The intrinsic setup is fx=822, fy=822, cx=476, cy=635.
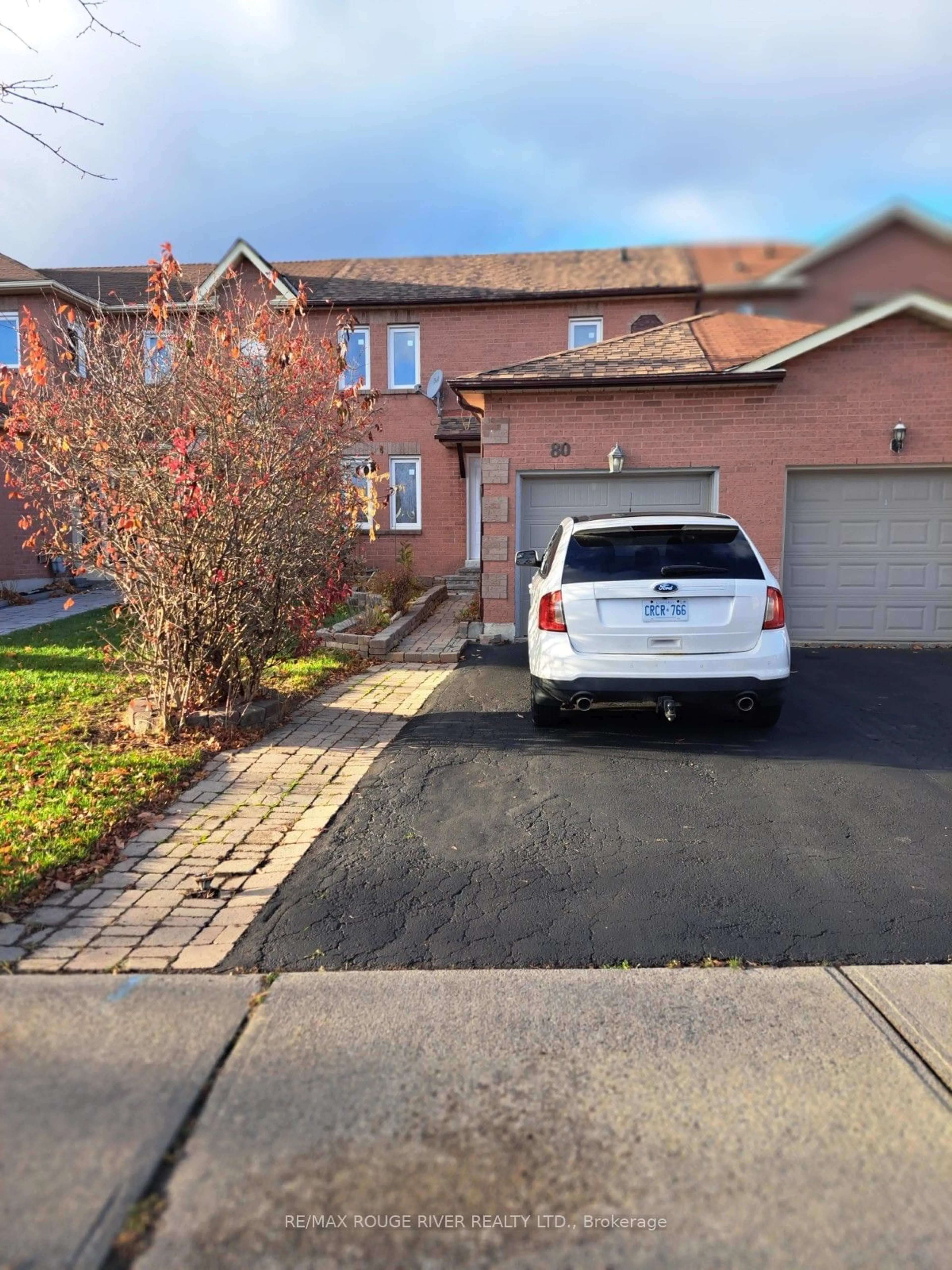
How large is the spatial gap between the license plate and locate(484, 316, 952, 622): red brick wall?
5.22 metres

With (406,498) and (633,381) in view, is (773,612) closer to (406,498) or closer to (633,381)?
(633,381)

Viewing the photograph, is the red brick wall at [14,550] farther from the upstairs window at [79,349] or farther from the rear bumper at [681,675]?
the rear bumper at [681,675]

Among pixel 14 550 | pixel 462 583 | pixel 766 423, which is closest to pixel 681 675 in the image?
pixel 766 423

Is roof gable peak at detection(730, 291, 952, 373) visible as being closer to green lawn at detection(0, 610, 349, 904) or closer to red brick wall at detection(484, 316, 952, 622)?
red brick wall at detection(484, 316, 952, 622)

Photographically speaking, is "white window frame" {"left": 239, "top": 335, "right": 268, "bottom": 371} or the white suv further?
"white window frame" {"left": 239, "top": 335, "right": 268, "bottom": 371}

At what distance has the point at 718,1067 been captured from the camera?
8.52 ft

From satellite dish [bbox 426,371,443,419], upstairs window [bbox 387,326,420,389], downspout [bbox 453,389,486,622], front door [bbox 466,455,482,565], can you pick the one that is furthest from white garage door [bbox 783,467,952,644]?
upstairs window [bbox 387,326,420,389]

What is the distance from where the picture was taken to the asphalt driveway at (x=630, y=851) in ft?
11.0

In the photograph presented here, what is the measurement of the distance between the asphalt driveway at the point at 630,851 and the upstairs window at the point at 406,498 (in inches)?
490

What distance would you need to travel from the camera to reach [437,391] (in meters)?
18.2

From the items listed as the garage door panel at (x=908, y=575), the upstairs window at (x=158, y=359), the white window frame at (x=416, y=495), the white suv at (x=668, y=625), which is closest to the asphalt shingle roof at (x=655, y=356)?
the garage door panel at (x=908, y=575)

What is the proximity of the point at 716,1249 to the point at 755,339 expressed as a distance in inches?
441

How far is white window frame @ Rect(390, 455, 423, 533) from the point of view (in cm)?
1864

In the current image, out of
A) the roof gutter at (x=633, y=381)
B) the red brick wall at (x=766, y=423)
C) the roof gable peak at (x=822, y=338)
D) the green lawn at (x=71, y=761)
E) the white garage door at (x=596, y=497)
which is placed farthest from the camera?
the white garage door at (x=596, y=497)
